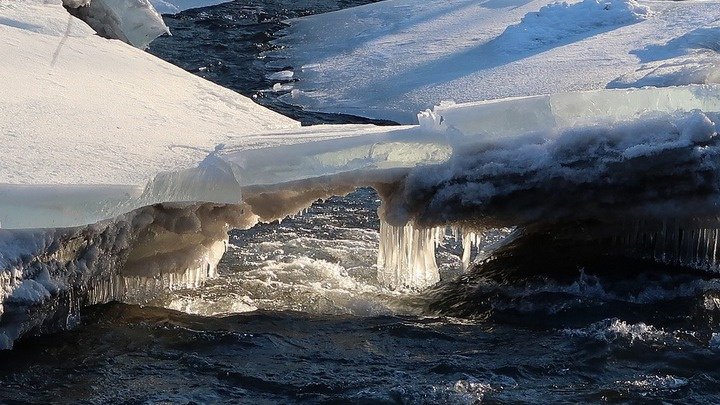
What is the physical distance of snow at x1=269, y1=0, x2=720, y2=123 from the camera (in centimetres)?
976

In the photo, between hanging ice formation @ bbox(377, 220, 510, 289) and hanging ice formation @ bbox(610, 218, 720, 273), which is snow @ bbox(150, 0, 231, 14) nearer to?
hanging ice formation @ bbox(377, 220, 510, 289)

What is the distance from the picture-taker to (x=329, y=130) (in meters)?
6.32

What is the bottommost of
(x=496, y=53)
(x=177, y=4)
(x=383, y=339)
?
(x=383, y=339)

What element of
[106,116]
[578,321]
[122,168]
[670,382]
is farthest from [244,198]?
[670,382]

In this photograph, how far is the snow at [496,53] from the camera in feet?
32.0

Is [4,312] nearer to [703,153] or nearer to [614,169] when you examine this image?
[614,169]

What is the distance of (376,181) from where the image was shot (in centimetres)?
571

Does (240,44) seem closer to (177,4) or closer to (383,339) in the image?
(177,4)

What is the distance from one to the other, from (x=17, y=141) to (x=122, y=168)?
2.02ft

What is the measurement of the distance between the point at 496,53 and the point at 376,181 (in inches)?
214

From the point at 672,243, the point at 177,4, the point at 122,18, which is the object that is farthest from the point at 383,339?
the point at 177,4

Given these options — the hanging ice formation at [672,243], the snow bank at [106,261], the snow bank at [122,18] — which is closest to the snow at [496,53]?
the snow bank at [122,18]

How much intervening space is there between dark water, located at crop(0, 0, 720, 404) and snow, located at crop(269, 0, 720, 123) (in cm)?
309

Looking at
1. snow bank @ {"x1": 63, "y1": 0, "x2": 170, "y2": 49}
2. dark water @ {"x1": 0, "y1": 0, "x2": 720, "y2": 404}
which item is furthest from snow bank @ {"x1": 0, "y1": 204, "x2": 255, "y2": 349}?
snow bank @ {"x1": 63, "y1": 0, "x2": 170, "y2": 49}
